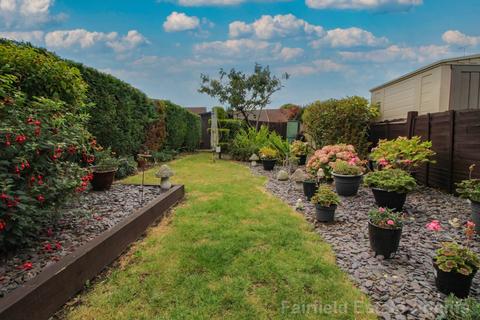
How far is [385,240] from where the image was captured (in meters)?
2.37

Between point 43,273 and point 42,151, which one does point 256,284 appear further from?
point 42,151

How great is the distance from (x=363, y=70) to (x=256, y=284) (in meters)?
9.33

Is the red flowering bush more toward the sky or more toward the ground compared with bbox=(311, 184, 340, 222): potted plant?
more toward the sky

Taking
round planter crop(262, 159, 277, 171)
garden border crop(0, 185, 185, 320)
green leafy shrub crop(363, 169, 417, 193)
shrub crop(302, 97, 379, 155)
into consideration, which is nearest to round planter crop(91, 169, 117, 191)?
garden border crop(0, 185, 185, 320)

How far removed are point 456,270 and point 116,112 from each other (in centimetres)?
679

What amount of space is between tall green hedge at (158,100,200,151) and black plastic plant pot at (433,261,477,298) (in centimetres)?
956

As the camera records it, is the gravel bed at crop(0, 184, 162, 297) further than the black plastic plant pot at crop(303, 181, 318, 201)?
No

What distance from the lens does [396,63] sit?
8125 mm

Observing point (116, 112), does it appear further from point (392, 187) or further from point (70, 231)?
point (392, 187)

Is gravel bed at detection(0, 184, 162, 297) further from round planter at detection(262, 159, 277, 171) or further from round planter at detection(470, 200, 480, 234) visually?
round planter at detection(262, 159, 277, 171)

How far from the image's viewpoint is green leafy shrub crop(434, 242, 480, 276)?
182cm

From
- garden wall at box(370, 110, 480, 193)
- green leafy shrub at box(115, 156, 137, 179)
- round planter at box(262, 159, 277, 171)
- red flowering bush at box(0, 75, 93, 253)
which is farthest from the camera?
round planter at box(262, 159, 277, 171)

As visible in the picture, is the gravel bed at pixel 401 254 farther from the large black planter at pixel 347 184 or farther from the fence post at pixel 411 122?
the fence post at pixel 411 122

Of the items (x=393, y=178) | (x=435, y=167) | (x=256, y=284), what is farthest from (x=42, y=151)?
(x=435, y=167)
